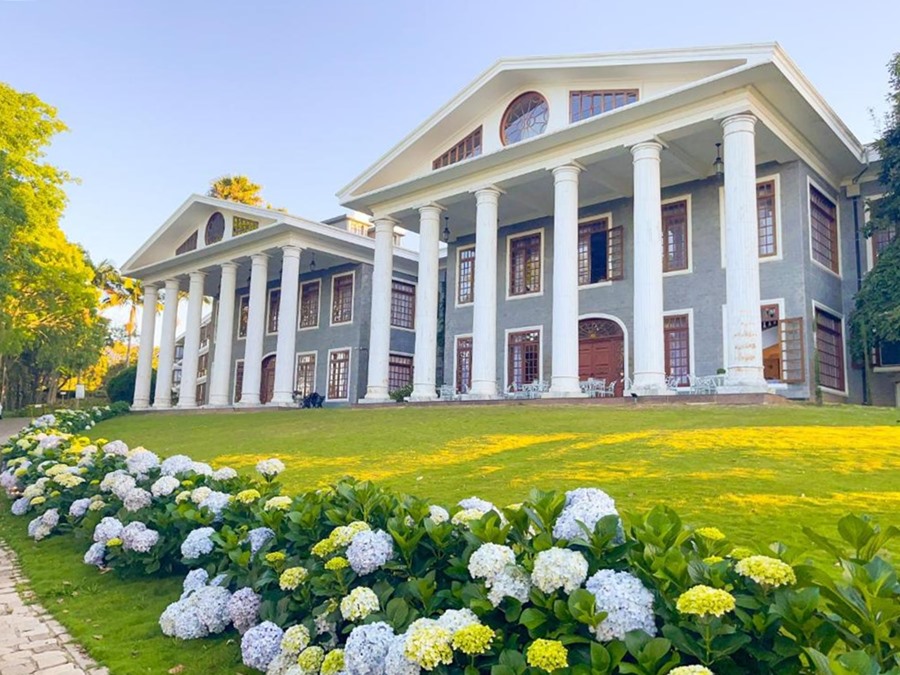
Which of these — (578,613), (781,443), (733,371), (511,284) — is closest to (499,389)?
(511,284)

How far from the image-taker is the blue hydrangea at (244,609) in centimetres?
432

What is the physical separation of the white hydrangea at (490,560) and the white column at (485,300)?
16.4m

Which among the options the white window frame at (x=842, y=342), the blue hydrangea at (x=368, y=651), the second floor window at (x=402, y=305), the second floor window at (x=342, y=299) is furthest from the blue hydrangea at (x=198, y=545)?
the second floor window at (x=342, y=299)

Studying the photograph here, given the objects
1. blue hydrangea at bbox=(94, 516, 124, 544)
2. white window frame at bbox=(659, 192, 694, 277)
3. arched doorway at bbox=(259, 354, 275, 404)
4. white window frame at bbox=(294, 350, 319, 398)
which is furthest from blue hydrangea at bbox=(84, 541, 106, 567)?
arched doorway at bbox=(259, 354, 275, 404)

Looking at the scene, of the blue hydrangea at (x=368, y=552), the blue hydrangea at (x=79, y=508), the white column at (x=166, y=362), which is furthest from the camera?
the white column at (x=166, y=362)

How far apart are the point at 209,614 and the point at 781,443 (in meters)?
7.62

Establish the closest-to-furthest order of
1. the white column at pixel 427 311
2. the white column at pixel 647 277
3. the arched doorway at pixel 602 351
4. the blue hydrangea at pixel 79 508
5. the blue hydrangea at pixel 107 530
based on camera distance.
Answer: the blue hydrangea at pixel 107 530
the blue hydrangea at pixel 79 508
the white column at pixel 647 277
the arched doorway at pixel 602 351
the white column at pixel 427 311

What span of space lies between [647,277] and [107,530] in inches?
526

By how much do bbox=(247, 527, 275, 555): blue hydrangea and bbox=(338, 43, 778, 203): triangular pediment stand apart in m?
14.8

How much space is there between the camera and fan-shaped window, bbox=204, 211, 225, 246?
29797mm

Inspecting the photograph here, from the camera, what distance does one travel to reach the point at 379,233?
77.9ft

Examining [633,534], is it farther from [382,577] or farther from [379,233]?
[379,233]

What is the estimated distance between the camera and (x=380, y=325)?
22.8 m

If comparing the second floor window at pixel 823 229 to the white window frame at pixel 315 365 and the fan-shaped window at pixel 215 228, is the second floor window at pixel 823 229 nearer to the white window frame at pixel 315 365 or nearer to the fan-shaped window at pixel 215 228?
the white window frame at pixel 315 365
